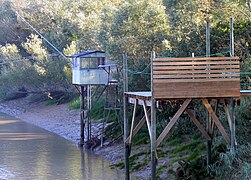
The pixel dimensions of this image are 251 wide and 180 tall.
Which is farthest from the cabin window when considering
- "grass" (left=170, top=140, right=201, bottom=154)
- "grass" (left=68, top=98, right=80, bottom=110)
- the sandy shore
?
"grass" (left=68, top=98, right=80, bottom=110)

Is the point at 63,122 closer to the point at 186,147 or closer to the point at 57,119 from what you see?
the point at 57,119

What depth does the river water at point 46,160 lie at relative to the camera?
20.9 metres

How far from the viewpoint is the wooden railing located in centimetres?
1428

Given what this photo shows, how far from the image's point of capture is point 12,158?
24.7 metres

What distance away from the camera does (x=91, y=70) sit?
91.3ft

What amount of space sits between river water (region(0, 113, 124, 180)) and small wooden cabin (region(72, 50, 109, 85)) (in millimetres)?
3913

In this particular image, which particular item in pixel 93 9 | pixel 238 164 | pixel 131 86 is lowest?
pixel 238 164

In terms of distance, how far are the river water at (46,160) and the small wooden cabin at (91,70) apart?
391 cm

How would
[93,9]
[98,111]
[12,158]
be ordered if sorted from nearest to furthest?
[12,158], [98,111], [93,9]

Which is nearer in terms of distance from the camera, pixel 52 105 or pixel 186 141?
pixel 186 141

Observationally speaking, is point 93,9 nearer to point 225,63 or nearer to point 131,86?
point 131,86

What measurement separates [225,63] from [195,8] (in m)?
11.8

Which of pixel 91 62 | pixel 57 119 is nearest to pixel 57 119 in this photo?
pixel 57 119

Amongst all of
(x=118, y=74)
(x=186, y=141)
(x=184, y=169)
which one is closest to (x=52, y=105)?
(x=118, y=74)
